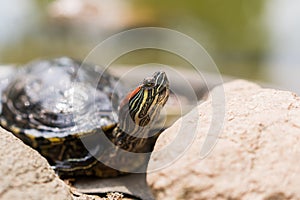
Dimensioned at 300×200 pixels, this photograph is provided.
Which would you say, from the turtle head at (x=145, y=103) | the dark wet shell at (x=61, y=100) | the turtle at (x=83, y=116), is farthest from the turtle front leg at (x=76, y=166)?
the turtle head at (x=145, y=103)

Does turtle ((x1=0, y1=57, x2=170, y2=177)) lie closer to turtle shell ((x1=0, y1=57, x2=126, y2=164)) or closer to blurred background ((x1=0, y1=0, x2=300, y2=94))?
turtle shell ((x1=0, y1=57, x2=126, y2=164))

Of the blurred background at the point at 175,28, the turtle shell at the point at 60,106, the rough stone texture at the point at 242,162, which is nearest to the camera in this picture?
the rough stone texture at the point at 242,162

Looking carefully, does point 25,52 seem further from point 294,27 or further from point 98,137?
point 294,27

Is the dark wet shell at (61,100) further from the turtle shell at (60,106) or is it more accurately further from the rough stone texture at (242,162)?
the rough stone texture at (242,162)

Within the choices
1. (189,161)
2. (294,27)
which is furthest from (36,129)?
(294,27)

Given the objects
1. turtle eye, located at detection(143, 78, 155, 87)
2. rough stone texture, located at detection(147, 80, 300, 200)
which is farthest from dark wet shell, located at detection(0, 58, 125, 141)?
rough stone texture, located at detection(147, 80, 300, 200)

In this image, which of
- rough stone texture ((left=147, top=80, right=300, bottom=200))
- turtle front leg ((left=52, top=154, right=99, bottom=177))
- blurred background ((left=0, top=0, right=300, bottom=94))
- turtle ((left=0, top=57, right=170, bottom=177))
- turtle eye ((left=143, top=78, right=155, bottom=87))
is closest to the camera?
rough stone texture ((left=147, top=80, right=300, bottom=200))

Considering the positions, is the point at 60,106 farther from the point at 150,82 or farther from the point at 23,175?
the point at 23,175

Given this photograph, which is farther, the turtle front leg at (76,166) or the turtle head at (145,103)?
the turtle front leg at (76,166)

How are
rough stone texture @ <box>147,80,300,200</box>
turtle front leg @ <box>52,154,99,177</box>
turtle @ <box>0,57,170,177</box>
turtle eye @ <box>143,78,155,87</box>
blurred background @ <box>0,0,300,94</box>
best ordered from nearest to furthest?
rough stone texture @ <box>147,80,300,200</box> → turtle eye @ <box>143,78,155,87</box> → turtle @ <box>0,57,170,177</box> → turtle front leg @ <box>52,154,99,177</box> → blurred background @ <box>0,0,300,94</box>

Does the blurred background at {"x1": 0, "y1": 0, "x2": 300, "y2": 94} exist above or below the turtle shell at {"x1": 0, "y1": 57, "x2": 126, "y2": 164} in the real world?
above
